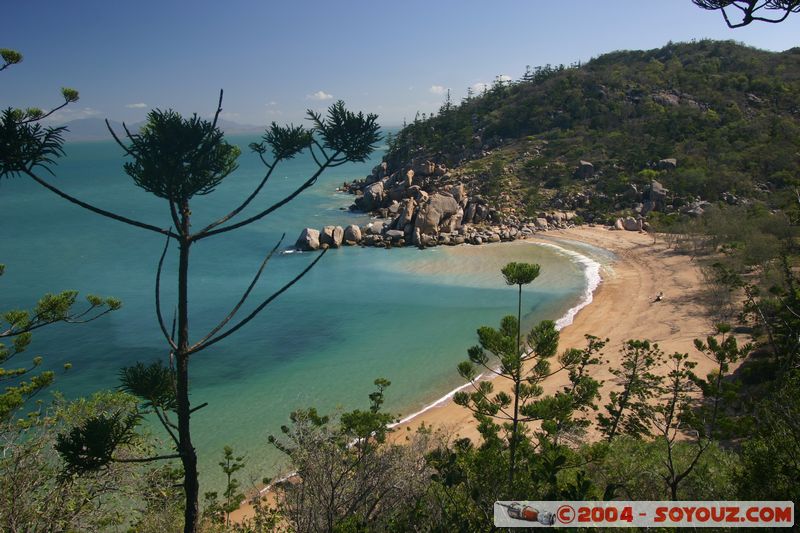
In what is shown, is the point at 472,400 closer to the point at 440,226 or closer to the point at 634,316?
the point at 634,316

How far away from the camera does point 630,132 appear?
2227 inches

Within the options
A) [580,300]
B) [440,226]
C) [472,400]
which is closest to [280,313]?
[580,300]

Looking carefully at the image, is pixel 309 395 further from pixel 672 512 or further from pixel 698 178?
pixel 698 178

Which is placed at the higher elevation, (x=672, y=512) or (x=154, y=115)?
(x=154, y=115)

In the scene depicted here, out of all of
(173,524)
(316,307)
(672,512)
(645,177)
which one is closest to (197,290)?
(316,307)

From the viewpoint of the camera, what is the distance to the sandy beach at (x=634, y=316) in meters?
15.9

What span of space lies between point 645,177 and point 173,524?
48.1 meters

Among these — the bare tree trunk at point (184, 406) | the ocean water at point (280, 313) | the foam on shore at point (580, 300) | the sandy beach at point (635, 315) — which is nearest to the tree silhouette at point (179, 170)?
the bare tree trunk at point (184, 406)

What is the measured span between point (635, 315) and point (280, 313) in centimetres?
1835

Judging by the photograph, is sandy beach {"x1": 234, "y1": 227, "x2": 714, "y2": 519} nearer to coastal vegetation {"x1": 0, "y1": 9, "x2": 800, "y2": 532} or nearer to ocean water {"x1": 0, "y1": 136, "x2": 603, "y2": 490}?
coastal vegetation {"x1": 0, "y1": 9, "x2": 800, "y2": 532}

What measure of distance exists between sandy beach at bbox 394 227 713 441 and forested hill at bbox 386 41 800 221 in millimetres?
11597

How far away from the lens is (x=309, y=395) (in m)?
17.5

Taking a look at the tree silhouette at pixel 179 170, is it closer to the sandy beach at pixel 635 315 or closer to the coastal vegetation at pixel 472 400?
the coastal vegetation at pixel 472 400

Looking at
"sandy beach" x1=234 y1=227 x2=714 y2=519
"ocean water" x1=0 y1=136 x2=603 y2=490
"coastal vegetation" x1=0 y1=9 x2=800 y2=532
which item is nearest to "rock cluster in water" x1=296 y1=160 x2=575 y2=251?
"coastal vegetation" x1=0 y1=9 x2=800 y2=532
